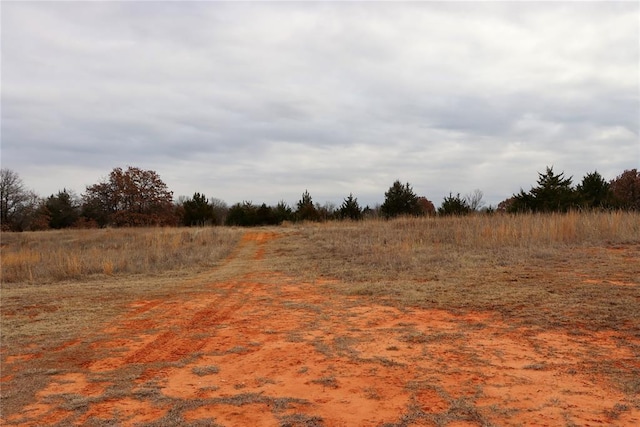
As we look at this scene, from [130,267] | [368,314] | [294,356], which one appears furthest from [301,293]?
[130,267]

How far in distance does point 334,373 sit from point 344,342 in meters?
0.93

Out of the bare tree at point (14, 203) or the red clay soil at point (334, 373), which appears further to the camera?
the bare tree at point (14, 203)

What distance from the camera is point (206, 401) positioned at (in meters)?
3.51

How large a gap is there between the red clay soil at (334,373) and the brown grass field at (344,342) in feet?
0.06

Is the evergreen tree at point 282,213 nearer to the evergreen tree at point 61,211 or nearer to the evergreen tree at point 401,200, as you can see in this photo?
the evergreen tree at point 401,200

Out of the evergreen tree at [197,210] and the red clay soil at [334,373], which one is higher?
the evergreen tree at [197,210]

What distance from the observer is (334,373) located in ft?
13.2

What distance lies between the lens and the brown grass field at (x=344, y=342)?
10.9 ft

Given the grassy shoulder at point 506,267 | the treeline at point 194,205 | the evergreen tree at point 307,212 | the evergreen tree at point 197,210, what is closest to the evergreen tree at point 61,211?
the treeline at point 194,205

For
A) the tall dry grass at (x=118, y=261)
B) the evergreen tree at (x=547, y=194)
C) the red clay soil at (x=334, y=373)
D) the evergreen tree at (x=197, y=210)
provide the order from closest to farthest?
the red clay soil at (x=334, y=373) < the tall dry grass at (x=118, y=261) < the evergreen tree at (x=547, y=194) < the evergreen tree at (x=197, y=210)

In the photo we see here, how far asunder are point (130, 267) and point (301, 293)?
620cm

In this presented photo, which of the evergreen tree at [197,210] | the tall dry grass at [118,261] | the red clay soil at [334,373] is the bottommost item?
the red clay soil at [334,373]

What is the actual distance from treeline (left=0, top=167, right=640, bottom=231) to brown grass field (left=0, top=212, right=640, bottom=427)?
57.5 feet

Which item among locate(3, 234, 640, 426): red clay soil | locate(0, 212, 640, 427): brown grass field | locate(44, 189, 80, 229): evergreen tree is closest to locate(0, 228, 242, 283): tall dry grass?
locate(0, 212, 640, 427): brown grass field
